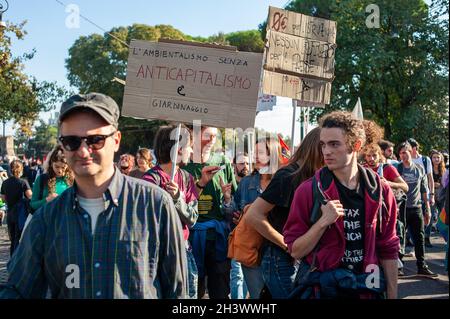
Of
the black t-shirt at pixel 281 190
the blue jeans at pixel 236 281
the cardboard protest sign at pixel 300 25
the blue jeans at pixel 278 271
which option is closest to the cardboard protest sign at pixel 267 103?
the cardboard protest sign at pixel 300 25

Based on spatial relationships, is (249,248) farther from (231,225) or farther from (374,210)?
(374,210)

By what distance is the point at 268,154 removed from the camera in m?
5.24

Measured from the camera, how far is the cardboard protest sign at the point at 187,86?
188 inches

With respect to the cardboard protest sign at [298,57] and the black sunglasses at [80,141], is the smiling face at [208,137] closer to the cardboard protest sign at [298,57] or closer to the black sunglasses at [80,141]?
the cardboard protest sign at [298,57]

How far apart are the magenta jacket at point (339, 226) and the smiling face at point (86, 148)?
1.23 meters

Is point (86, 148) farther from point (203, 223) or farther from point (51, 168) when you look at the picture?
point (51, 168)

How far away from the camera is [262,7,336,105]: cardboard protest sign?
668 cm

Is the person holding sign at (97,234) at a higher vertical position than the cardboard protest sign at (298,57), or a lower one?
lower

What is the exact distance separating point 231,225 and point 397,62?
21.9 m

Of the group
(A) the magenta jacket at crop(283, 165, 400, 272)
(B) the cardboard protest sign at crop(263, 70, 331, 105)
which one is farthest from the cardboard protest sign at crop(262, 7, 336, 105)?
(A) the magenta jacket at crop(283, 165, 400, 272)

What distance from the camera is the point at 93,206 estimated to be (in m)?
2.55

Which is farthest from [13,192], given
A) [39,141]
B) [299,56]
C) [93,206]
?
[39,141]

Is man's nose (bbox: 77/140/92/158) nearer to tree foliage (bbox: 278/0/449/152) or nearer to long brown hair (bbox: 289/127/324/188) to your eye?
long brown hair (bbox: 289/127/324/188)

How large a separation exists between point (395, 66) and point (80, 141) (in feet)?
82.9
